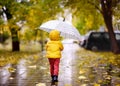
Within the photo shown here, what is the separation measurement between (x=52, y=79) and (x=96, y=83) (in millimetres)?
1293

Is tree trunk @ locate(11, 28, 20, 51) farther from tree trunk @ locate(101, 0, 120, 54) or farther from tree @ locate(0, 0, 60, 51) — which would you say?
tree trunk @ locate(101, 0, 120, 54)

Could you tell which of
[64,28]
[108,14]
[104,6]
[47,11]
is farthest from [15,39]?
[64,28]

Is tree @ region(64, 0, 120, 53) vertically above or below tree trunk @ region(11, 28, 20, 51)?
above

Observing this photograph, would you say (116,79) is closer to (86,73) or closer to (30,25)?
(86,73)

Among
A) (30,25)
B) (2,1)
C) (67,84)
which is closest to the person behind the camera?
(67,84)

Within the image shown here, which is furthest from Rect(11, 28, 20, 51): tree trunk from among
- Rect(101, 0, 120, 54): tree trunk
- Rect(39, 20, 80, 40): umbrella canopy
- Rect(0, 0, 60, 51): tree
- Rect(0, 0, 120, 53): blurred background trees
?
Rect(39, 20, 80, 40): umbrella canopy

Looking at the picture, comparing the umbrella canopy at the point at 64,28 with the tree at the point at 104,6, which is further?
the tree at the point at 104,6

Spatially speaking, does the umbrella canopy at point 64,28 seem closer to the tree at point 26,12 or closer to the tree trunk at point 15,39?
the tree at point 26,12

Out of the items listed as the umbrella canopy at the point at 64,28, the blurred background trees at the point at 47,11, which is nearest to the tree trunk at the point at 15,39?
the blurred background trees at the point at 47,11

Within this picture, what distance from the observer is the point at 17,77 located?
11.9 metres

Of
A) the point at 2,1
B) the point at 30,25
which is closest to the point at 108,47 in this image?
the point at 30,25

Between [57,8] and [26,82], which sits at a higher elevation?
[57,8]

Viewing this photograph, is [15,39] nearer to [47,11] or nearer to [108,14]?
[47,11]

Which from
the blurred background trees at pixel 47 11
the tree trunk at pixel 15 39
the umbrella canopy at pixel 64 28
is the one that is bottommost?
the tree trunk at pixel 15 39
